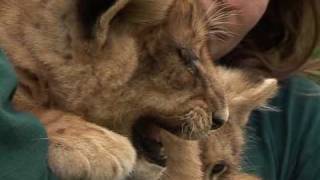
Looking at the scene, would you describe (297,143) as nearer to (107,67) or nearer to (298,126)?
(298,126)

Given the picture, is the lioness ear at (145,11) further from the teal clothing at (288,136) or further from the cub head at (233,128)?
the teal clothing at (288,136)

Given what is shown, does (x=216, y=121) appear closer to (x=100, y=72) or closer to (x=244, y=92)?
(x=100, y=72)

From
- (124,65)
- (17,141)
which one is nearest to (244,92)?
(124,65)

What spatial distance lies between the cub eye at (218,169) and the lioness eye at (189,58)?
409 millimetres

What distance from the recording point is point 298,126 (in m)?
2.56

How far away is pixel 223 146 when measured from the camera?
2.20m

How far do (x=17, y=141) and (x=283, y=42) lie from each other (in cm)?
124

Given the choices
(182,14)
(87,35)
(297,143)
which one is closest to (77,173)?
(87,35)

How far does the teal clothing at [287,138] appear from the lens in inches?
97.3

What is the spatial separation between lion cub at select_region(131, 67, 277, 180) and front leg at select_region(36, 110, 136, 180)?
14cm

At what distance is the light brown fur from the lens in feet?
5.54

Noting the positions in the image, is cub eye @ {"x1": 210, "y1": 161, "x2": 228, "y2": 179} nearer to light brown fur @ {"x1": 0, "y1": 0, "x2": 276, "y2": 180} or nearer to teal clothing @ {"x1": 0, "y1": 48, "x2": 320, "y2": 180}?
teal clothing @ {"x1": 0, "y1": 48, "x2": 320, "y2": 180}

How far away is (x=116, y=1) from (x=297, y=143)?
106cm

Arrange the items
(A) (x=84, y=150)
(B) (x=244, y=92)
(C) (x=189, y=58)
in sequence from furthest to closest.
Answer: (B) (x=244, y=92)
(C) (x=189, y=58)
(A) (x=84, y=150)
